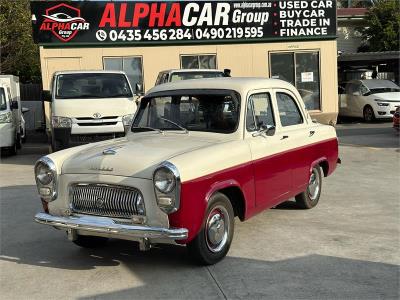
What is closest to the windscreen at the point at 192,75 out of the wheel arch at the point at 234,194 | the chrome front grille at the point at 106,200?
the wheel arch at the point at 234,194

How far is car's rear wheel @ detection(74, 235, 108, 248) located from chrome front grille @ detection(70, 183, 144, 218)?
0.70 metres

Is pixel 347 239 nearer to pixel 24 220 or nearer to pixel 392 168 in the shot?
pixel 24 220

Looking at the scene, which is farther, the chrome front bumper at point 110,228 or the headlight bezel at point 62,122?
the headlight bezel at point 62,122

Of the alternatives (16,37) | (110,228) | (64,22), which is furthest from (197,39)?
(110,228)

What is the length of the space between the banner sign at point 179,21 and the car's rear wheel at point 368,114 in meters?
4.05

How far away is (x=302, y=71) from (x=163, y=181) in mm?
14804

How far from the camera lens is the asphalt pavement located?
467 centimetres

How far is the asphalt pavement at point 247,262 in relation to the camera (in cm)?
467

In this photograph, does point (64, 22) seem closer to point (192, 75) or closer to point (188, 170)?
point (192, 75)

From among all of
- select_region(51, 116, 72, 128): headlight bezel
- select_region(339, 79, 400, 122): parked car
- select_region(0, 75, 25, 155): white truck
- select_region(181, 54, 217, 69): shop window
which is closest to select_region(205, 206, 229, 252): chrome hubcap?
select_region(51, 116, 72, 128): headlight bezel

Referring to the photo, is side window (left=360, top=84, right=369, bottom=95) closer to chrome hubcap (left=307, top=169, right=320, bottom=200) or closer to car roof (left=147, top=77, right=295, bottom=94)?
chrome hubcap (left=307, top=169, right=320, bottom=200)

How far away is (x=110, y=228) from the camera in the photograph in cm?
486

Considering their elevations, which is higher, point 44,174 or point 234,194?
point 44,174

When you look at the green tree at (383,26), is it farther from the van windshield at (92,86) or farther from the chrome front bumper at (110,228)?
the chrome front bumper at (110,228)
